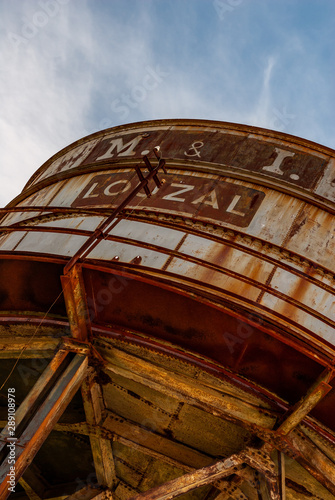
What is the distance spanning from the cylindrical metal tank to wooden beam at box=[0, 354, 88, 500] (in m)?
0.59

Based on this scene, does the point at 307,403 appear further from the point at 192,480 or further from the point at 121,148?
the point at 121,148

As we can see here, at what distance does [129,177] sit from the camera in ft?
28.2

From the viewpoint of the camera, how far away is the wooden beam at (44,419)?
510 centimetres

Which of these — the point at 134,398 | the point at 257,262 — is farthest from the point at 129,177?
the point at 134,398

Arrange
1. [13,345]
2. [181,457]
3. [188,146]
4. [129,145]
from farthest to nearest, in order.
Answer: [129,145] < [188,146] < [181,457] < [13,345]

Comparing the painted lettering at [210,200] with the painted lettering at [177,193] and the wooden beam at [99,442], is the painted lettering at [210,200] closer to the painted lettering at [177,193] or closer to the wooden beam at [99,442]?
the painted lettering at [177,193]

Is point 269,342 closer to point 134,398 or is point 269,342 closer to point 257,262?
point 257,262

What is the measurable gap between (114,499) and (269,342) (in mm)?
3688

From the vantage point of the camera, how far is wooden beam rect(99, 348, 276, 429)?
6250 millimetres

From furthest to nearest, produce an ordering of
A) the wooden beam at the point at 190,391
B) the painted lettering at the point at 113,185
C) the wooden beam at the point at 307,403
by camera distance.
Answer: the painted lettering at the point at 113,185 < the wooden beam at the point at 190,391 < the wooden beam at the point at 307,403

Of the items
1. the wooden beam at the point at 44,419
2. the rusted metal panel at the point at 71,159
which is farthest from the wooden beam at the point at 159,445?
the rusted metal panel at the point at 71,159

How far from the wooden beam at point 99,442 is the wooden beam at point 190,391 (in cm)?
73

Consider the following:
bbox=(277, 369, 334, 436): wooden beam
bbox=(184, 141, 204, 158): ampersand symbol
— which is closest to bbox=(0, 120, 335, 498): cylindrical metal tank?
bbox=(277, 369, 334, 436): wooden beam

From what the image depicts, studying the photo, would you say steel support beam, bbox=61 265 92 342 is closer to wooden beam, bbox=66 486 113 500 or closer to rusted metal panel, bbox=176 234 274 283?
rusted metal panel, bbox=176 234 274 283
